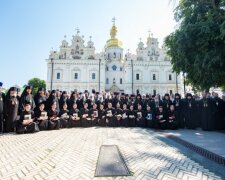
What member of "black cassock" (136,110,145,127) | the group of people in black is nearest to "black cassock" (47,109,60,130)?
the group of people in black

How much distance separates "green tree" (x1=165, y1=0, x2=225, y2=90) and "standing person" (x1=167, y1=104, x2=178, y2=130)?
3.08 metres

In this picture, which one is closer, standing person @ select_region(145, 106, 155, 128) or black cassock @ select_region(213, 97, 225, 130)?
black cassock @ select_region(213, 97, 225, 130)

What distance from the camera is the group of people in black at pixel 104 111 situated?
33.7 feet

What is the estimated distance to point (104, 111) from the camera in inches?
527

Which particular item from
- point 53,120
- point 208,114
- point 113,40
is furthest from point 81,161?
point 113,40

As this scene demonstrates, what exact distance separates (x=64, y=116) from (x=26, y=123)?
107 inches

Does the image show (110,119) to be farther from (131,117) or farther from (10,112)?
(10,112)

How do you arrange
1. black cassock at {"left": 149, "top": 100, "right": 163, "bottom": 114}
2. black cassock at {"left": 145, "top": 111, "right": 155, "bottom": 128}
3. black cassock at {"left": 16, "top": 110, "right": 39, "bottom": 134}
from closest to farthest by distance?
1. black cassock at {"left": 16, "top": 110, "right": 39, "bottom": 134}
2. black cassock at {"left": 145, "top": 111, "right": 155, "bottom": 128}
3. black cassock at {"left": 149, "top": 100, "right": 163, "bottom": 114}

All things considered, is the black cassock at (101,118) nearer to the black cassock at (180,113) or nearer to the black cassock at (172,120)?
the black cassock at (172,120)

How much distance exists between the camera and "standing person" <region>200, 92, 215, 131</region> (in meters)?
10.9

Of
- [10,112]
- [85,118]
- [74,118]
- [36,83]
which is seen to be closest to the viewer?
[10,112]

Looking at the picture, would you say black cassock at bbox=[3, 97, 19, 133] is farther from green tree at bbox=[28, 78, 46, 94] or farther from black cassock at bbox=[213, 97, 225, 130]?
A: green tree at bbox=[28, 78, 46, 94]

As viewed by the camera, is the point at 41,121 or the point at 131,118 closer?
the point at 41,121

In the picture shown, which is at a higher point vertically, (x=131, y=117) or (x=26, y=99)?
(x=26, y=99)
